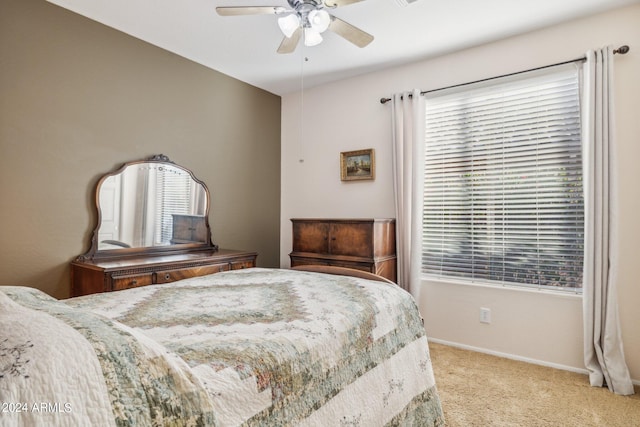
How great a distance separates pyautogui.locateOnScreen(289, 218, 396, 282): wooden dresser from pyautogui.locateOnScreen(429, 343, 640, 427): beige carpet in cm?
96

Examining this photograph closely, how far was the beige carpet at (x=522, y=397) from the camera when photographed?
2078 millimetres

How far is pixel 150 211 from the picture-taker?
123 inches

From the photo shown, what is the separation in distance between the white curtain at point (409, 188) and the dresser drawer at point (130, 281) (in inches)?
85.3

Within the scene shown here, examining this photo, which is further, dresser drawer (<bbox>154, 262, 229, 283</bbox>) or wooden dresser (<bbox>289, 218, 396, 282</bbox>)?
wooden dresser (<bbox>289, 218, 396, 282</bbox>)

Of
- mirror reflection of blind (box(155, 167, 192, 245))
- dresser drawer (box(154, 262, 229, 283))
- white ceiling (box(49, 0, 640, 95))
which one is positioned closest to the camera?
white ceiling (box(49, 0, 640, 95))

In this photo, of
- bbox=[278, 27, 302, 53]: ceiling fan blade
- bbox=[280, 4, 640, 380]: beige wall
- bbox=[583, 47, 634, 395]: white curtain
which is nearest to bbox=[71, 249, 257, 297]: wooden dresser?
bbox=[280, 4, 640, 380]: beige wall

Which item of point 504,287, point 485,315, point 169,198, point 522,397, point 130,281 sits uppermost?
point 169,198

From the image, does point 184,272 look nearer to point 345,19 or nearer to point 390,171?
point 390,171

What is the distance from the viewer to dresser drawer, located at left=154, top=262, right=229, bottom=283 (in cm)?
267

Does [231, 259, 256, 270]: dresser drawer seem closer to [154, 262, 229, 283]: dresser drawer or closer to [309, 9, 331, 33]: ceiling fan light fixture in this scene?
[154, 262, 229, 283]: dresser drawer

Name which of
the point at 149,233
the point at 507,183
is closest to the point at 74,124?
the point at 149,233

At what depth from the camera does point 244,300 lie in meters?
1.52

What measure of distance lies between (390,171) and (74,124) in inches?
108

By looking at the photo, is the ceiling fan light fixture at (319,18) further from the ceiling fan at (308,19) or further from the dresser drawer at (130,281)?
the dresser drawer at (130,281)
